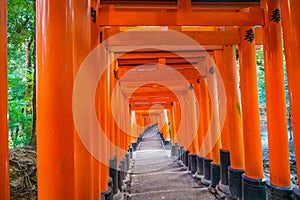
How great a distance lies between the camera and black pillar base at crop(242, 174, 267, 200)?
4.18 metres

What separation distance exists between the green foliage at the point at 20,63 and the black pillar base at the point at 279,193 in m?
6.82

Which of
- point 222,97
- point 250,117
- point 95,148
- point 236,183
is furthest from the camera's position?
point 222,97

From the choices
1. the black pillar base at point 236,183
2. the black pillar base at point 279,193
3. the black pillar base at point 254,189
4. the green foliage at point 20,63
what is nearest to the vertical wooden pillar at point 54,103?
the black pillar base at point 279,193

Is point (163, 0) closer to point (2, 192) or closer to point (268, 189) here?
point (268, 189)

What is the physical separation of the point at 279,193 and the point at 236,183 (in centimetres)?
171

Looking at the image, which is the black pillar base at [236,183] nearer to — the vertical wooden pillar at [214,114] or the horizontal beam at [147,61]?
the vertical wooden pillar at [214,114]

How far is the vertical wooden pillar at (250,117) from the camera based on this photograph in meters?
4.39

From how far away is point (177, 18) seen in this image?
374 centimetres

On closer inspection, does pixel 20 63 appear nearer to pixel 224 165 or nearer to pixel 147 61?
pixel 147 61

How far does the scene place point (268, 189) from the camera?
11.9 feet

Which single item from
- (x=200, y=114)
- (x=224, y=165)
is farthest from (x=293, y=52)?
(x=200, y=114)

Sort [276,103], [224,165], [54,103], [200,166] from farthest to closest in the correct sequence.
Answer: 1. [200,166]
2. [224,165]
3. [276,103]
4. [54,103]

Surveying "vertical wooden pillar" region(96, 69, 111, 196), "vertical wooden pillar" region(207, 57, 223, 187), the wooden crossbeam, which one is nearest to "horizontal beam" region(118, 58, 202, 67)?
"vertical wooden pillar" region(207, 57, 223, 187)


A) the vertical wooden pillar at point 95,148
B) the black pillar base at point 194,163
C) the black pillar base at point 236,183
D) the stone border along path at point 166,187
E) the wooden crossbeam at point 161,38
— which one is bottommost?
the stone border along path at point 166,187
